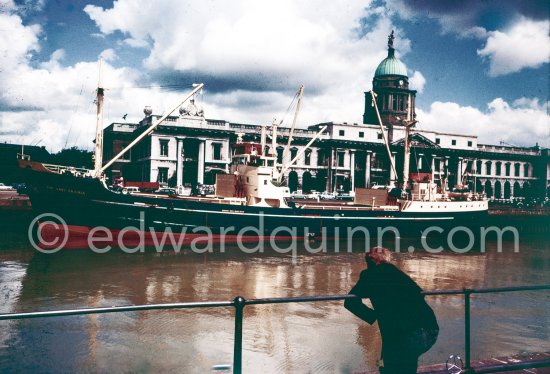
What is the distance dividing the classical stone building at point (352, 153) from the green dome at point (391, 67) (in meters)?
0.20

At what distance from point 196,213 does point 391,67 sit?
73.9m

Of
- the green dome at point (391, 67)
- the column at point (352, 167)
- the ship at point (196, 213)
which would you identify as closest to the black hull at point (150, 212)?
the ship at point (196, 213)

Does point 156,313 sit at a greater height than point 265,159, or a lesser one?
lesser

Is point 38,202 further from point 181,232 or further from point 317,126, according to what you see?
point 317,126

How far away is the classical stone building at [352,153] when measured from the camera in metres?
70.8

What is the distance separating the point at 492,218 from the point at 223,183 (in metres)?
33.3

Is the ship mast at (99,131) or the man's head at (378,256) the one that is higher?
the ship mast at (99,131)

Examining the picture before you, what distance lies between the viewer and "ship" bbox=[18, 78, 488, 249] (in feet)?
99.5

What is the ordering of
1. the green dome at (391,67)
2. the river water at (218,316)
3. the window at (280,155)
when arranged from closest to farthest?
the river water at (218,316) → the window at (280,155) → the green dome at (391,67)

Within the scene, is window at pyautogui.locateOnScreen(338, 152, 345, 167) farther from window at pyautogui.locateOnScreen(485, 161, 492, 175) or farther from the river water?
the river water

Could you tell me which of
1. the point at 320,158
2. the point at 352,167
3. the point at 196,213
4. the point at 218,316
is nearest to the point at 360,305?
the point at 218,316

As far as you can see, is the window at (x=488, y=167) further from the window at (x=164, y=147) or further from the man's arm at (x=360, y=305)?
the man's arm at (x=360, y=305)

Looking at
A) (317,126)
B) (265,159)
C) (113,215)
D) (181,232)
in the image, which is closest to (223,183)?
(265,159)

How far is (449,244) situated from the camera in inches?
1506
